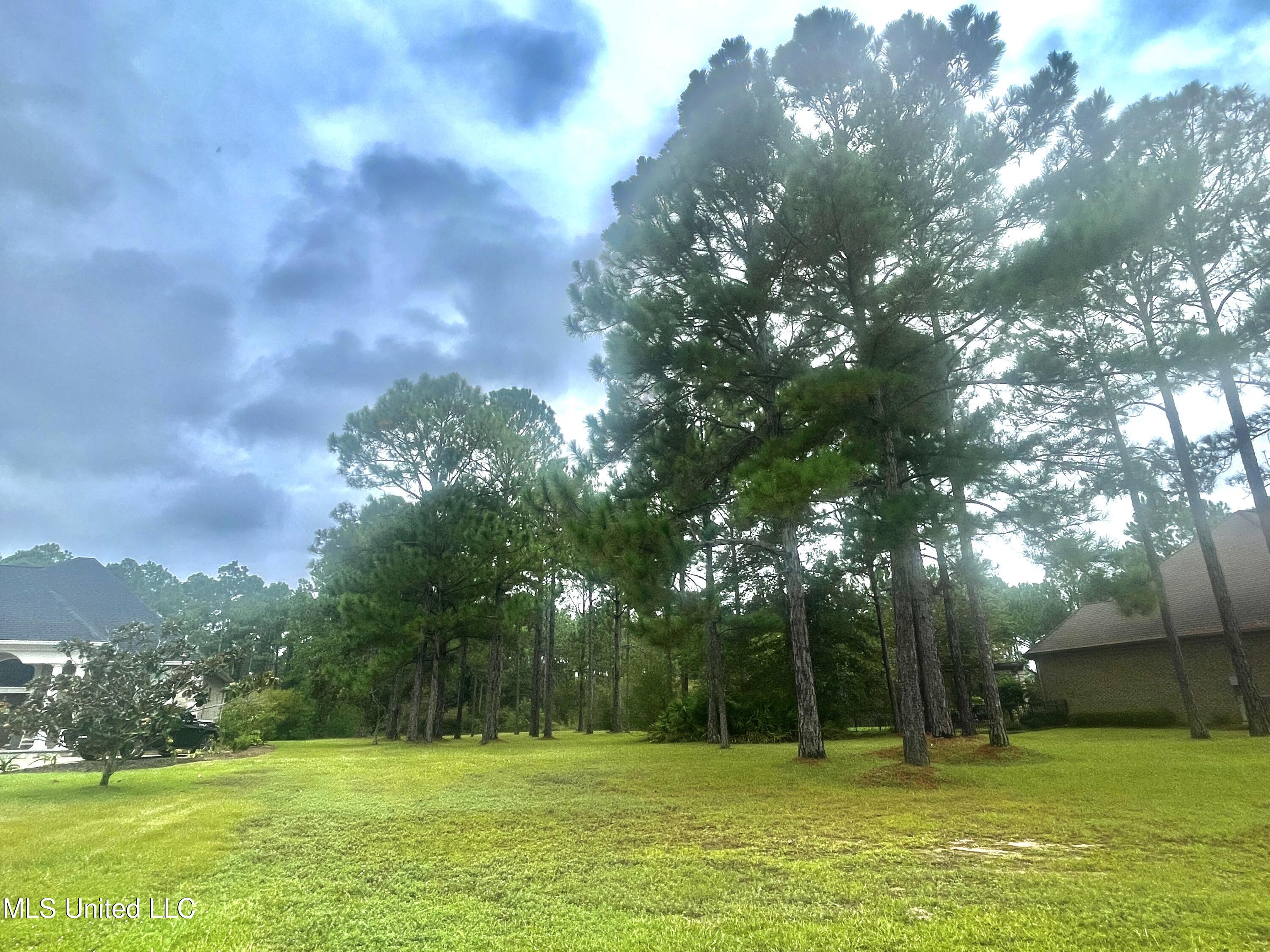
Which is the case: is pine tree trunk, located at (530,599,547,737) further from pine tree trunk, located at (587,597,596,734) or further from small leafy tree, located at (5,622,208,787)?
small leafy tree, located at (5,622,208,787)

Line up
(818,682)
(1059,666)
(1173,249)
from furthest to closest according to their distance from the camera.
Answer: (1059,666), (818,682), (1173,249)

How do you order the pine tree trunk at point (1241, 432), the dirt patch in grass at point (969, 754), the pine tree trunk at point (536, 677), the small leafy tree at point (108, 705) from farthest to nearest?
the pine tree trunk at point (536, 677)
the pine tree trunk at point (1241, 432)
the dirt patch in grass at point (969, 754)
the small leafy tree at point (108, 705)

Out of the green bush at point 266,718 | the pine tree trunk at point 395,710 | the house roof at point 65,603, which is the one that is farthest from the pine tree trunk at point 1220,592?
the pine tree trunk at point 395,710

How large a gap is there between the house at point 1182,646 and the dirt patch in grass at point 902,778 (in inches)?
526

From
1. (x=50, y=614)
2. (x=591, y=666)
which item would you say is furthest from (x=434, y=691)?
(x=50, y=614)

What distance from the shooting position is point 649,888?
14.6 ft

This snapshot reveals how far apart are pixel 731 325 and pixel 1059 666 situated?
2064 cm

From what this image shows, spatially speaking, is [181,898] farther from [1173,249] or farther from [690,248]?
[1173,249]

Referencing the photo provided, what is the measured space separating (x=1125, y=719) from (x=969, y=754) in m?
12.7

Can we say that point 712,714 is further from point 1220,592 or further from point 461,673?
point 1220,592

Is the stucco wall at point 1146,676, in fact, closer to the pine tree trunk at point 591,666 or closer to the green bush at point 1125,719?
the green bush at point 1125,719

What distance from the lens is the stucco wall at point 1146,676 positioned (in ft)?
59.3

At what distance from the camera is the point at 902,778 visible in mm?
9672

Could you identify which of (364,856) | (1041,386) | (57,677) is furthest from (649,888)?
(57,677)
